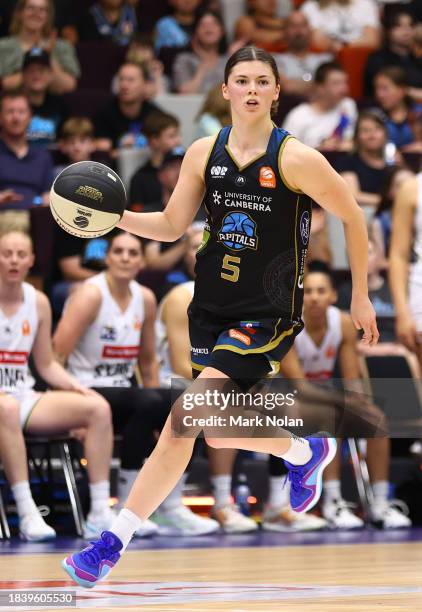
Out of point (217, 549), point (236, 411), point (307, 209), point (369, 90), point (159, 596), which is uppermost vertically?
point (369, 90)

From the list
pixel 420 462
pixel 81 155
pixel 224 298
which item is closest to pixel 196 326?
pixel 224 298

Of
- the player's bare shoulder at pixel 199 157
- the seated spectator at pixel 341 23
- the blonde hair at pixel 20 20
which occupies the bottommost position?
the player's bare shoulder at pixel 199 157

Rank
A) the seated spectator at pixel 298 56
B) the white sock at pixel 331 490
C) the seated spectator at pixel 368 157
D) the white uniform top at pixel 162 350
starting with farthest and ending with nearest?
the seated spectator at pixel 298 56 < the seated spectator at pixel 368 157 < the white uniform top at pixel 162 350 < the white sock at pixel 331 490

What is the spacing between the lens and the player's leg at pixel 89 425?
689 centimetres

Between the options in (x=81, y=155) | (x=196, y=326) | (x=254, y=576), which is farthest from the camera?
(x=81, y=155)

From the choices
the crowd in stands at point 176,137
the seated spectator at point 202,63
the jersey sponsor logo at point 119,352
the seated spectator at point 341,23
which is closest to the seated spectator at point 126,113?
the crowd in stands at point 176,137

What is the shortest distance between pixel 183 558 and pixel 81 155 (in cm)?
415

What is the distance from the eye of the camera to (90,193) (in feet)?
14.5

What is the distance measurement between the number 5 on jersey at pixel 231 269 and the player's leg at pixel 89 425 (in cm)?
257

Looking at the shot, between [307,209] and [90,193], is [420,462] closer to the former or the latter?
[307,209]

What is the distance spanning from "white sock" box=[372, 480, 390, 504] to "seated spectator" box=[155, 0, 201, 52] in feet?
18.4

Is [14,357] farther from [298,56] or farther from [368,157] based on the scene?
[298,56]

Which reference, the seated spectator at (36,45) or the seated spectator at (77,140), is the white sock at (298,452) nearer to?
the seated spectator at (77,140)

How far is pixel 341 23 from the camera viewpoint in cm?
1252
